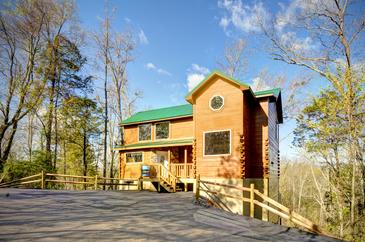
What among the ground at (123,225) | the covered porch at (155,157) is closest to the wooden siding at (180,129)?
the covered porch at (155,157)

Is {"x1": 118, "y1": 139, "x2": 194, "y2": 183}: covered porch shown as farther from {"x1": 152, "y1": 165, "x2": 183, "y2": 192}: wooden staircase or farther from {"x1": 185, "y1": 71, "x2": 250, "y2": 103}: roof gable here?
{"x1": 185, "y1": 71, "x2": 250, "y2": 103}: roof gable

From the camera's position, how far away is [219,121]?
637 inches

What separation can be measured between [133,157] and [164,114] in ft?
15.9

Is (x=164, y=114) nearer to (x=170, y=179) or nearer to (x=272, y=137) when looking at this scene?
(x=170, y=179)

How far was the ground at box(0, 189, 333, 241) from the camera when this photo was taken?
589 centimetres

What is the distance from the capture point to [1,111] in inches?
904

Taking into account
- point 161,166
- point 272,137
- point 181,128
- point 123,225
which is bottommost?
point 123,225

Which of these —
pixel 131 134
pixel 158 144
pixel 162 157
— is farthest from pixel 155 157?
pixel 131 134

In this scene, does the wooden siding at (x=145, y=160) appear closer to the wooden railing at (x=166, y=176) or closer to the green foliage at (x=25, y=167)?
the wooden railing at (x=166, y=176)

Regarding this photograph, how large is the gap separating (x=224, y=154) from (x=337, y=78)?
868 cm

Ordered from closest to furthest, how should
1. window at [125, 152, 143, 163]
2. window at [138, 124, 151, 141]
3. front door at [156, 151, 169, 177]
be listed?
front door at [156, 151, 169, 177]
window at [125, 152, 143, 163]
window at [138, 124, 151, 141]

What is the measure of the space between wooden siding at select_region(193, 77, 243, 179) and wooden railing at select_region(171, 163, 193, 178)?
171cm

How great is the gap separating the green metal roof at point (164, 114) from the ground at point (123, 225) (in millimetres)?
11533

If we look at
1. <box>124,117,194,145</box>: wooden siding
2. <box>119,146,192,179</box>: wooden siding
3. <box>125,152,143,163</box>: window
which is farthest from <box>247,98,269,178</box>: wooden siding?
<box>125,152,143,163</box>: window
